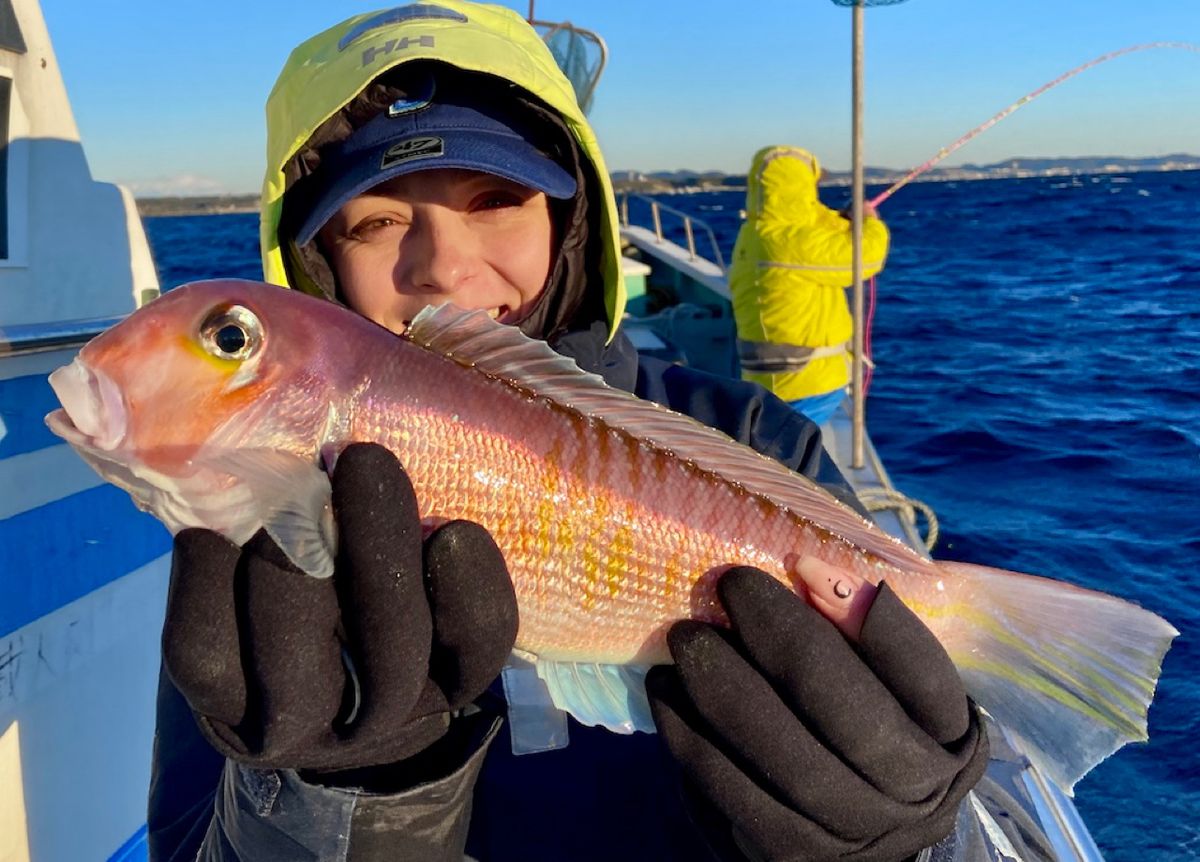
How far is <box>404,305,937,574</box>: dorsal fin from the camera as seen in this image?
1.69 metres

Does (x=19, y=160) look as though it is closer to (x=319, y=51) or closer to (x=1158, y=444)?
(x=319, y=51)

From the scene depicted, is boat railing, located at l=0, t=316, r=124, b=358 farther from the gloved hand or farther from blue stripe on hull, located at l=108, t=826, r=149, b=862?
blue stripe on hull, located at l=108, t=826, r=149, b=862

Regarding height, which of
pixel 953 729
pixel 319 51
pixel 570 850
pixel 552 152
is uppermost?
pixel 319 51

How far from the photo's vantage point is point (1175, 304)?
17.6 metres

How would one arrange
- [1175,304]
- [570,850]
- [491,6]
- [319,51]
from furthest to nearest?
[1175,304] < [491,6] < [319,51] < [570,850]

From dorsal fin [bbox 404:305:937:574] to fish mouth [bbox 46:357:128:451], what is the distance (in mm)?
515

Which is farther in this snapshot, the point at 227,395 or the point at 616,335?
the point at 616,335

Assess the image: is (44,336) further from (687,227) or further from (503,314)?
(687,227)

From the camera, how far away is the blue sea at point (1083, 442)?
5074 millimetres

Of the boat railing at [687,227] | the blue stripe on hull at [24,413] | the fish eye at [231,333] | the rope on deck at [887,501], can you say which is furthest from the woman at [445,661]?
the boat railing at [687,227]

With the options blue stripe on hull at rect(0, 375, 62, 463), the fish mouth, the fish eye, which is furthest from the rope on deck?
the fish mouth

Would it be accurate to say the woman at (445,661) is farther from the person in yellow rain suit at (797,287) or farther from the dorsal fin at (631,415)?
the person in yellow rain suit at (797,287)

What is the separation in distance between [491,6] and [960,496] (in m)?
7.64

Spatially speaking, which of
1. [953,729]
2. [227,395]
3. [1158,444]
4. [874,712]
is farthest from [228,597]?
[1158,444]
